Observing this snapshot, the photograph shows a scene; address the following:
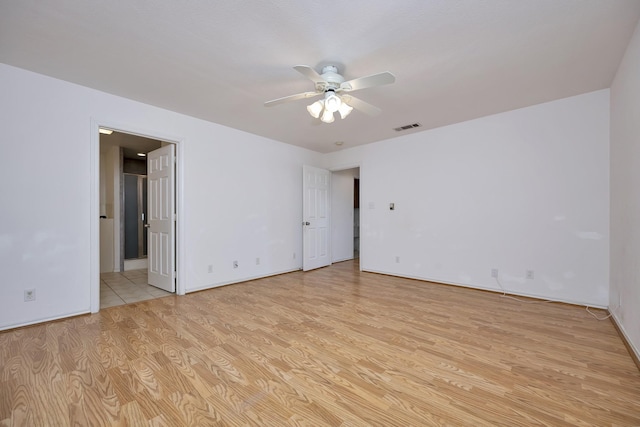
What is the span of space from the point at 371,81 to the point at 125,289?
4282 mm

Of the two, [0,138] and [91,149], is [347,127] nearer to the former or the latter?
[91,149]

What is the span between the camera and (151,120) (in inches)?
134

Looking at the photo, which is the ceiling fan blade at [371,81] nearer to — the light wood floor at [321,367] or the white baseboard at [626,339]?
the light wood floor at [321,367]

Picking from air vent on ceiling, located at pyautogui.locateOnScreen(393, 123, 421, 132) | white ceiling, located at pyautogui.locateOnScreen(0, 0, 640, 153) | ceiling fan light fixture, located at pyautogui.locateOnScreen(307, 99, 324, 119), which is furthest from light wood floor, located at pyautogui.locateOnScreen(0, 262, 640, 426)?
air vent on ceiling, located at pyautogui.locateOnScreen(393, 123, 421, 132)

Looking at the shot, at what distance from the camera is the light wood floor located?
147cm

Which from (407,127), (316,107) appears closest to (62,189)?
(316,107)

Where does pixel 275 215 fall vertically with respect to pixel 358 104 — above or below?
below

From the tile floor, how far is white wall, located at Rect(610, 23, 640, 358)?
4822 millimetres

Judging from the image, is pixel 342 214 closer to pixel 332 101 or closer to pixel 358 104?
pixel 358 104

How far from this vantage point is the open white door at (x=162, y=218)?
12.3ft

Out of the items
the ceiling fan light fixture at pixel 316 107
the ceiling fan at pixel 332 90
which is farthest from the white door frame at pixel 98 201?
the ceiling fan light fixture at pixel 316 107

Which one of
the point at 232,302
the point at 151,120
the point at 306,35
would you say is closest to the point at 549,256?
the point at 306,35

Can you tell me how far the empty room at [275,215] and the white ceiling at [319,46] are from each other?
0.02 meters

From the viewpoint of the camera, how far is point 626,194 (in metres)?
2.31
